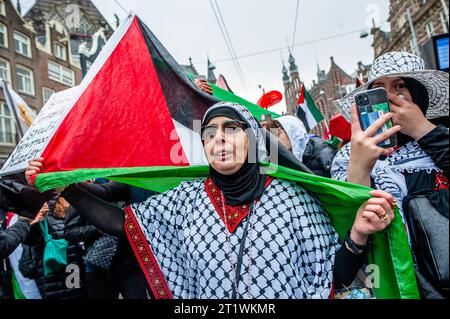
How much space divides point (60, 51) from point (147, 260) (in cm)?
2097

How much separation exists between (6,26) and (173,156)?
1481 cm

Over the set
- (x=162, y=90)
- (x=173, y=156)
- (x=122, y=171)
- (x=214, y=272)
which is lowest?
(x=214, y=272)

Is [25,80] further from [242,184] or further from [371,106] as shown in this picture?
[371,106]

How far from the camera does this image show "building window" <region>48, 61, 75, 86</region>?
17.8 m

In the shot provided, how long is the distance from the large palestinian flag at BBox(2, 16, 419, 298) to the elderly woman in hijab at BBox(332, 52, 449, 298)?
0.12m

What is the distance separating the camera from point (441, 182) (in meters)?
1.25

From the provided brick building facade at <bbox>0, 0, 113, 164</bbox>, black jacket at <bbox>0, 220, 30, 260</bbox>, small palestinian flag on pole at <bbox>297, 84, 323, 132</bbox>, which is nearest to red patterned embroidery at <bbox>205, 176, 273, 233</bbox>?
black jacket at <bbox>0, 220, 30, 260</bbox>

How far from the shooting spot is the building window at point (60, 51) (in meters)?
18.4

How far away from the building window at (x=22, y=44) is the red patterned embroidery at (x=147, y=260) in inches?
705

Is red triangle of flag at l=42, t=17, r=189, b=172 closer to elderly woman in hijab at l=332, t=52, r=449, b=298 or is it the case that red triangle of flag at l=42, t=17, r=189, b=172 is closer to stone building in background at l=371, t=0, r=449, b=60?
elderly woman in hijab at l=332, t=52, r=449, b=298

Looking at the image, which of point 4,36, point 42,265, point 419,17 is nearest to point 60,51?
point 4,36
